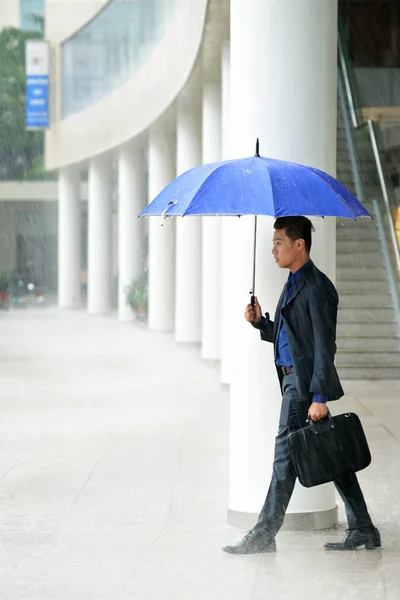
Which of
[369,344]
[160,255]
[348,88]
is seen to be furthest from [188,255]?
[369,344]

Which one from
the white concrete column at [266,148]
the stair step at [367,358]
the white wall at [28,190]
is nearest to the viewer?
the white concrete column at [266,148]

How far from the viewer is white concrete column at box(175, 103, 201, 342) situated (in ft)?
86.7

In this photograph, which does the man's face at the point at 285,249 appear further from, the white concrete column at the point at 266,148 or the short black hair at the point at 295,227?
the white concrete column at the point at 266,148

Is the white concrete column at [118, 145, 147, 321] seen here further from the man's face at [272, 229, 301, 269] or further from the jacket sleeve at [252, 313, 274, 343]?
the man's face at [272, 229, 301, 269]

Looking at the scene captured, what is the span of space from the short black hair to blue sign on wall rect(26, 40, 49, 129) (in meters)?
45.1

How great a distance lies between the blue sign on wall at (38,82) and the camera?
5175 centimetres

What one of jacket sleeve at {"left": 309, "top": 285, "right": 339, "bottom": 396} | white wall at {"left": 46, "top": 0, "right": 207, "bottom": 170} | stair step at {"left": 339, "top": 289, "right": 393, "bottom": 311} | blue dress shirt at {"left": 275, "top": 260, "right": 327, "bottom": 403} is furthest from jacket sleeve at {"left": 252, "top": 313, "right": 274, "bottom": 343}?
stair step at {"left": 339, "top": 289, "right": 393, "bottom": 311}

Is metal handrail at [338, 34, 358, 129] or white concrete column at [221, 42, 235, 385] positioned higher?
metal handrail at [338, 34, 358, 129]

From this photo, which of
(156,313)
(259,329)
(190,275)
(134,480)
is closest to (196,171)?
(259,329)

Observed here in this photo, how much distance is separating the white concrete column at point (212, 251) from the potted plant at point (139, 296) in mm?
15615

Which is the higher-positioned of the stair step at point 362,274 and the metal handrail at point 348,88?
the metal handrail at point 348,88

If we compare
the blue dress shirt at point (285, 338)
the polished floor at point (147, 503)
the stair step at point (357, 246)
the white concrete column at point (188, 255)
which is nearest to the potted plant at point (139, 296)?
the white concrete column at point (188, 255)

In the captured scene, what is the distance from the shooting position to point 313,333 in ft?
22.1

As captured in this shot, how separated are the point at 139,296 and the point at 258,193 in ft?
100
